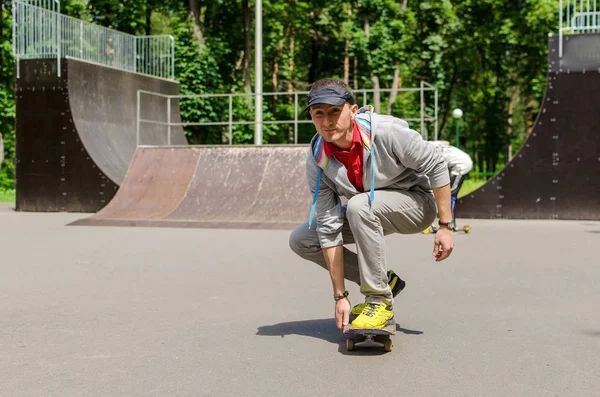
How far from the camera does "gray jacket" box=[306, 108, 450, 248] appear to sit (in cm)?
475

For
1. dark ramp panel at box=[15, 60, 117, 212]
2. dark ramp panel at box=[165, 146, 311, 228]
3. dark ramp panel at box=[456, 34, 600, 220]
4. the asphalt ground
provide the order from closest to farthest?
the asphalt ground
dark ramp panel at box=[165, 146, 311, 228]
dark ramp panel at box=[456, 34, 600, 220]
dark ramp panel at box=[15, 60, 117, 212]

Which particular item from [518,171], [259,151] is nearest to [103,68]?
[259,151]

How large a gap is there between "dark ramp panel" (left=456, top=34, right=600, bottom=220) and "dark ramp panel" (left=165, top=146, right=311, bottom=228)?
12.6 ft

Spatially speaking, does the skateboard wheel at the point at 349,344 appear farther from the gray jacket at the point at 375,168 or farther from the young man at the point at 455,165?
the young man at the point at 455,165

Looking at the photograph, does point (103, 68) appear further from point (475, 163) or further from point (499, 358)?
point (475, 163)

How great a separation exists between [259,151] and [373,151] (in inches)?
443

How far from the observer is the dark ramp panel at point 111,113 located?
1864 cm

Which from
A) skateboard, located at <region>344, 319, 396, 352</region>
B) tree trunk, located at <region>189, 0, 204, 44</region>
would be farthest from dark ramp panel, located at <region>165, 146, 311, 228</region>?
tree trunk, located at <region>189, 0, 204, 44</region>

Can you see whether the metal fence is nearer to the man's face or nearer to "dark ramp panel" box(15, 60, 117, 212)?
"dark ramp panel" box(15, 60, 117, 212)

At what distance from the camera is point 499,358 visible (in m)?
4.54

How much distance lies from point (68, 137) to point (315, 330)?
14164mm


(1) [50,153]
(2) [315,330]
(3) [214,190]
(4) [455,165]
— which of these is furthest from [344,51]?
(2) [315,330]

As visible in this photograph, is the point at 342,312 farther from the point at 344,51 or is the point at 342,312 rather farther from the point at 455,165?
the point at 344,51

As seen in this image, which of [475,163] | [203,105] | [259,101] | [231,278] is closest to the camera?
[231,278]
